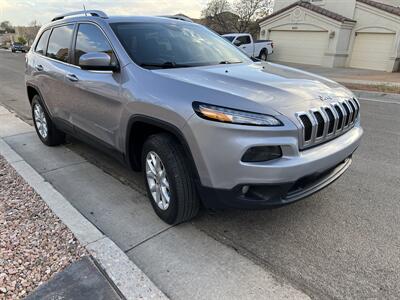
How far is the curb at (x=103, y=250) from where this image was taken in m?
2.33

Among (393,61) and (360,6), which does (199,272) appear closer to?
(393,61)

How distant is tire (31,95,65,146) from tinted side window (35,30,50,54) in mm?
688

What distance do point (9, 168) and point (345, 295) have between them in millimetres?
→ 3917

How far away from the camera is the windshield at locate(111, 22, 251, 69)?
10.9ft

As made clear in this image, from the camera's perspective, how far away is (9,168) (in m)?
4.32

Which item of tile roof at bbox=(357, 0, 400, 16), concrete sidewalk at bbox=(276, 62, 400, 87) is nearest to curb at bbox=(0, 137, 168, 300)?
concrete sidewalk at bbox=(276, 62, 400, 87)

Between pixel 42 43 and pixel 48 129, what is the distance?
4.20 feet

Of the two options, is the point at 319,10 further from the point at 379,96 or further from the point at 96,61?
the point at 96,61

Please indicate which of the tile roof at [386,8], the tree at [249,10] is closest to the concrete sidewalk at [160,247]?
the tile roof at [386,8]

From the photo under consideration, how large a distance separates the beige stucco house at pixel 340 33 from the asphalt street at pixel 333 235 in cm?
1816

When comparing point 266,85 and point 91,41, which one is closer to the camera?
point 266,85

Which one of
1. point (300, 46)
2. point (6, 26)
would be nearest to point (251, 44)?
point (300, 46)

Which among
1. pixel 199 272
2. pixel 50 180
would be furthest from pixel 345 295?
pixel 50 180

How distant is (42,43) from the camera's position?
5.21 m
